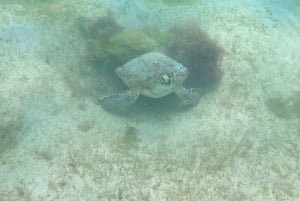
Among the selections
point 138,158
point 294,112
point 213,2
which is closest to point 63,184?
point 138,158

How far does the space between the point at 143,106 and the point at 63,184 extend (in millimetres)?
3203

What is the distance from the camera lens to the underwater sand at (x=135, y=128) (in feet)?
22.2

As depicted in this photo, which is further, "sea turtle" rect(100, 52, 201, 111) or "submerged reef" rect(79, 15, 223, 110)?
"submerged reef" rect(79, 15, 223, 110)

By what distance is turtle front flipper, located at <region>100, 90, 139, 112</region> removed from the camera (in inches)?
328

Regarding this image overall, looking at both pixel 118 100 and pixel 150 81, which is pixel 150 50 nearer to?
pixel 150 81

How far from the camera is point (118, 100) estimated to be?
834 centimetres

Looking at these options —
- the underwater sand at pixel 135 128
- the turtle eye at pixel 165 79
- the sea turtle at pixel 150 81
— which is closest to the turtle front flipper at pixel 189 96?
the sea turtle at pixel 150 81

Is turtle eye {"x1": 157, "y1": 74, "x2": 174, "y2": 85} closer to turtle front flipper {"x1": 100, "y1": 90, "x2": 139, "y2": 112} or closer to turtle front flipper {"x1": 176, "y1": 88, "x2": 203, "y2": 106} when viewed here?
turtle front flipper {"x1": 176, "y1": 88, "x2": 203, "y2": 106}

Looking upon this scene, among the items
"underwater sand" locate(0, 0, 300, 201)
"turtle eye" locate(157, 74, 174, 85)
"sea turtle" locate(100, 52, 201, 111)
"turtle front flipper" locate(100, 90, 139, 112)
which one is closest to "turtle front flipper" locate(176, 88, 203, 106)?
"sea turtle" locate(100, 52, 201, 111)

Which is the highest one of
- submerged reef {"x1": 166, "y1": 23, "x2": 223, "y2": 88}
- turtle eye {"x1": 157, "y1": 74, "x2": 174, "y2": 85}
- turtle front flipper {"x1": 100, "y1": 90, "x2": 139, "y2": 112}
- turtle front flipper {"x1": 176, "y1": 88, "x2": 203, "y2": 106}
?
turtle eye {"x1": 157, "y1": 74, "x2": 174, "y2": 85}

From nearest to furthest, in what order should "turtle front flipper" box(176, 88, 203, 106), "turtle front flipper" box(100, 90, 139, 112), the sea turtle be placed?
the sea turtle → "turtle front flipper" box(100, 90, 139, 112) → "turtle front flipper" box(176, 88, 203, 106)

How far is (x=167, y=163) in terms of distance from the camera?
7.39m

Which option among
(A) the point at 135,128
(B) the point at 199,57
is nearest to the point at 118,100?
(A) the point at 135,128

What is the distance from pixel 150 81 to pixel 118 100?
946 mm
